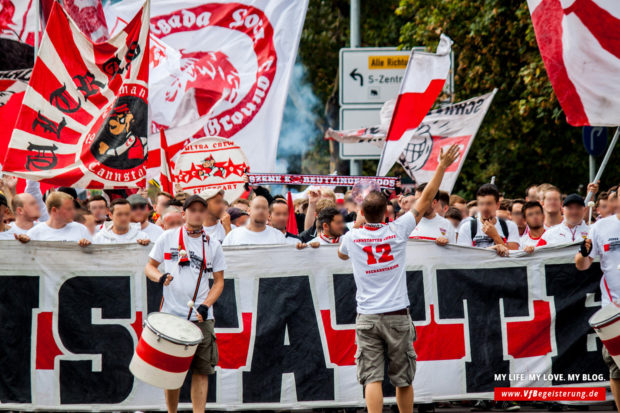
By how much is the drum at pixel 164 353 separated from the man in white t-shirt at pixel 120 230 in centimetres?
217

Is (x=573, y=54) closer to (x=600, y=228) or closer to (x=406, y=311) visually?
(x=600, y=228)

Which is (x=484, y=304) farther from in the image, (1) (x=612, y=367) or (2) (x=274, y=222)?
(2) (x=274, y=222)

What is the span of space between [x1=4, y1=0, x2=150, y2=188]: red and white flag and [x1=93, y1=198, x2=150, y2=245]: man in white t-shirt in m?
0.31

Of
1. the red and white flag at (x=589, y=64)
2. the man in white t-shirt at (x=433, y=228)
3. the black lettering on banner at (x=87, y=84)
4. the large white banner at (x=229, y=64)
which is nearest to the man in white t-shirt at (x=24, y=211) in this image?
the black lettering on banner at (x=87, y=84)

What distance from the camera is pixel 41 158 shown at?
9406mm

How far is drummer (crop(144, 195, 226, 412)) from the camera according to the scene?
7945 mm

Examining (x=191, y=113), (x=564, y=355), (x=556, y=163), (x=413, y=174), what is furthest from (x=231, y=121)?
(x=556, y=163)

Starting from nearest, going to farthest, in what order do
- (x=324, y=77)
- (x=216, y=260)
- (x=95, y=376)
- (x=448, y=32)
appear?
(x=216, y=260) → (x=95, y=376) → (x=448, y=32) → (x=324, y=77)

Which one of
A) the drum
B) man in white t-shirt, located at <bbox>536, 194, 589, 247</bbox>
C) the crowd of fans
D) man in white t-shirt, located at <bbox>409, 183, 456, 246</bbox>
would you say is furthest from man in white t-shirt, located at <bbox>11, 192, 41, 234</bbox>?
man in white t-shirt, located at <bbox>536, 194, 589, 247</bbox>

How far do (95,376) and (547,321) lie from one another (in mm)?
4250

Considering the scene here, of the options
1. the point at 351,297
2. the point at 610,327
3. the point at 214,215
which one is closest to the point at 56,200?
the point at 214,215

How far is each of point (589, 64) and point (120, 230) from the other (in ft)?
15.5

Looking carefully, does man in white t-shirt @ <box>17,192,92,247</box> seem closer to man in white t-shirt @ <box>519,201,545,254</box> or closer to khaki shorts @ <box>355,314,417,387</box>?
khaki shorts @ <box>355,314,417,387</box>

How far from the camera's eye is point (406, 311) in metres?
7.61
